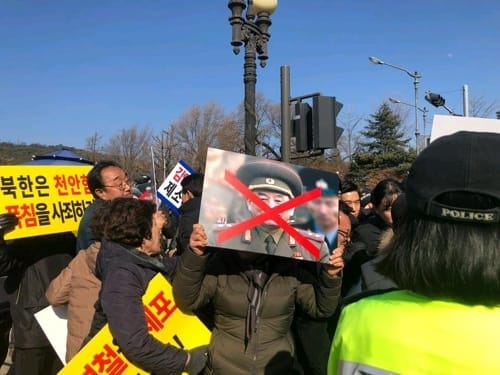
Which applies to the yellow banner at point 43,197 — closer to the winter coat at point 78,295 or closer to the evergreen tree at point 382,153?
the winter coat at point 78,295

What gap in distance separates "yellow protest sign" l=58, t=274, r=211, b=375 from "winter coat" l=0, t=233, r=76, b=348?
4.12ft

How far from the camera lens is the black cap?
1.04 m

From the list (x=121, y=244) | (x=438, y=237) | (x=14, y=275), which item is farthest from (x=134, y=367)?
(x=438, y=237)

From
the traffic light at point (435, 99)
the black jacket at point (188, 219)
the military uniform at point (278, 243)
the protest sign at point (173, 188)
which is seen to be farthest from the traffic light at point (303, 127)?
the traffic light at point (435, 99)

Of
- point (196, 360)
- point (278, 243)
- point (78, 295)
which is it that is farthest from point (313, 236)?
point (78, 295)

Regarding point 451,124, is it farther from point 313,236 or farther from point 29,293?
point 29,293

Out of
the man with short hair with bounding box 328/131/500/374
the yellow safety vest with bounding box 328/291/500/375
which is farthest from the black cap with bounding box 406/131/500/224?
the yellow safety vest with bounding box 328/291/500/375

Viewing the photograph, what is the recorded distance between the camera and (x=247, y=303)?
8.45 feet

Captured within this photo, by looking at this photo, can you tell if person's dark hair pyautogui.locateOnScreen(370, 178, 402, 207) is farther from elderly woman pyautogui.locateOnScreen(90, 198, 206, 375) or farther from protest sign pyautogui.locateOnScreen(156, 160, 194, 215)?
protest sign pyautogui.locateOnScreen(156, 160, 194, 215)

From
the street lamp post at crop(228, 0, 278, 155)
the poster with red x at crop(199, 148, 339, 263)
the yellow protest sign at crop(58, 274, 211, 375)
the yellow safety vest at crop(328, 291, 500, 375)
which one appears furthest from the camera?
the street lamp post at crop(228, 0, 278, 155)

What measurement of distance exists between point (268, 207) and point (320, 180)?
13.1 inches

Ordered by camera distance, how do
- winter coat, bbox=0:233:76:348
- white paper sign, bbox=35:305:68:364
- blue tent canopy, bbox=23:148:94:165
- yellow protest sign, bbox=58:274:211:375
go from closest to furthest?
yellow protest sign, bbox=58:274:211:375 < white paper sign, bbox=35:305:68:364 < winter coat, bbox=0:233:76:348 < blue tent canopy, bbox=23:148:94:165

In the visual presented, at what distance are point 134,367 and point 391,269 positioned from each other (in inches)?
74.9

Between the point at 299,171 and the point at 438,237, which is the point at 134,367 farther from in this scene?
the point at 438,237
